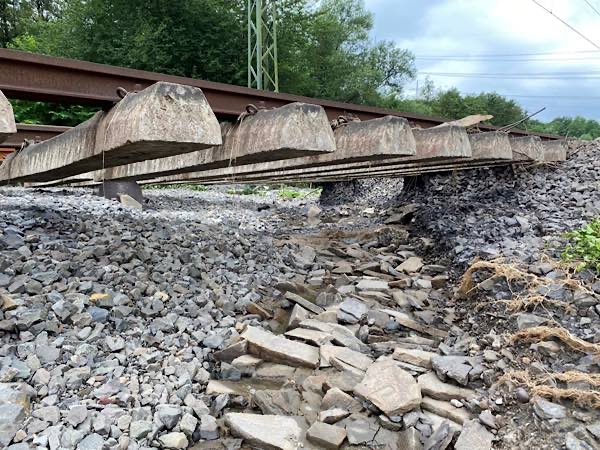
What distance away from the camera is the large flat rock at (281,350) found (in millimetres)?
3801

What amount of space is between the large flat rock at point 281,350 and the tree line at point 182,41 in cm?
1704

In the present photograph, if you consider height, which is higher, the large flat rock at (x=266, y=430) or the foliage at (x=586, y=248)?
the foliage at (x=586, y=248)

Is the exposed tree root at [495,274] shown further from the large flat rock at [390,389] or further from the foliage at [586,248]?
the large flat rock at [390,389]

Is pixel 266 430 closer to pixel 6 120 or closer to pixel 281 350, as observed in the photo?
pixel 281 350

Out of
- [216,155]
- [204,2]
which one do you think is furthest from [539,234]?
[204,2]

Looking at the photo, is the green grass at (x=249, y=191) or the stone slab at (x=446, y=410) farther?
the green grass at (x=249, y=191)

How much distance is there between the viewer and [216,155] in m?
4.48

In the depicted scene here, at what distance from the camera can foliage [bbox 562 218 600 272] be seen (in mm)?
4559

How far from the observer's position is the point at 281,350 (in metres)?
3.85

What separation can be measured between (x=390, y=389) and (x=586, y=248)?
312cm

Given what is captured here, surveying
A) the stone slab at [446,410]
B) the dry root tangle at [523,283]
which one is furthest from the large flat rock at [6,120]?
the dry root tangle at [523,283]

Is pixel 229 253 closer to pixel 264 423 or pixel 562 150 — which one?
pixel 264 423

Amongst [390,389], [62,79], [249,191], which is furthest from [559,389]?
[249,191]

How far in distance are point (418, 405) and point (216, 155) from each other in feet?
9.57
